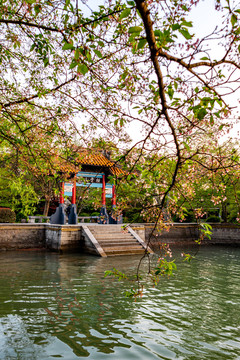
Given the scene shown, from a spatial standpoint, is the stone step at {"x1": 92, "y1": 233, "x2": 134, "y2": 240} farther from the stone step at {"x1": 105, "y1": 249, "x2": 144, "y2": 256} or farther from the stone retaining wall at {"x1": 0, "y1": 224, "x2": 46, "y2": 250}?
the stone retaining wall at {"x1": 0, "y1": 224, "x2": 46, "y2": 250}

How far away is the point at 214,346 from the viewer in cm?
457

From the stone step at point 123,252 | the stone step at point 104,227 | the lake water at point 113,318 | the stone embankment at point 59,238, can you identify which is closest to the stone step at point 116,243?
the stone embankment at point 59,238

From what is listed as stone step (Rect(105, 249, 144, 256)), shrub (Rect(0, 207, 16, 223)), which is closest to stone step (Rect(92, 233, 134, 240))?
stone step (Rect(105, 249, 144, 256))

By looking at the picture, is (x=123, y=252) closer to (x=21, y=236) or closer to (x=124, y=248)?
(x=124, y=248)

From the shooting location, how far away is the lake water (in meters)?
4.37

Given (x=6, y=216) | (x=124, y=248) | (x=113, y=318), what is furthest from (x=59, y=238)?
(x=113, y=318)

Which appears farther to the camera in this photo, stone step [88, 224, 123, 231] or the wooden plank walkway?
stone step [88, 224, 123, 231]

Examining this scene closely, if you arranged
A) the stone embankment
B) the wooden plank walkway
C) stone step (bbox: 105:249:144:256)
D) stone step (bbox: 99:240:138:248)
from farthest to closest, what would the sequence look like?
the stone embankment, stone step (bbox: 99:240:138:248), the wooden plank walkway, stone step (bbox: 105:249:144:256)

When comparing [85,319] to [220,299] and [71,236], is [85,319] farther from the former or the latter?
[71,236]

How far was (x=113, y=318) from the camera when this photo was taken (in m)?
5.73

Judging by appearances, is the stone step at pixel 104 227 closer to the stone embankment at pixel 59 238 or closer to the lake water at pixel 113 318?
the stone embankment at pixel 59 238

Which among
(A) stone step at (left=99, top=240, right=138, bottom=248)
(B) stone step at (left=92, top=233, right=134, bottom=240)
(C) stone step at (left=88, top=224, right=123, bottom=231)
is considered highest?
(C) stone step at (left=88, top=224, right=123, bottom=231)

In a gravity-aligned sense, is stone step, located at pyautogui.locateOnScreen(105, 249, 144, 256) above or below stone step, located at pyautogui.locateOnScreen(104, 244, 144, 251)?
below

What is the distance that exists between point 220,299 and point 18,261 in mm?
8749
